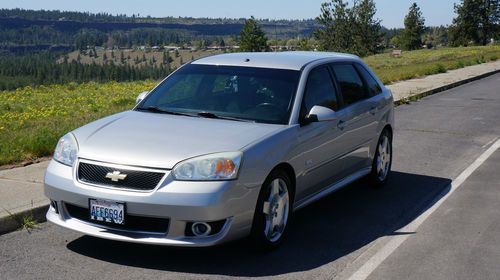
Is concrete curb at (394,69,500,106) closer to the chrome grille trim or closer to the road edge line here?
the road edge line

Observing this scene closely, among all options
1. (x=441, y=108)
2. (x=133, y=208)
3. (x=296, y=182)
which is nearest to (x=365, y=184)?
(x=296, y=182)

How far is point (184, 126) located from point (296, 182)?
1035mm

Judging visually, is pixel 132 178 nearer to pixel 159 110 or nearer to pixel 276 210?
pixel 276 210

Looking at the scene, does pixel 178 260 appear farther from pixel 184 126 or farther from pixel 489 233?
pixel 489 233

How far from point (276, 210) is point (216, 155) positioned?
802 mm

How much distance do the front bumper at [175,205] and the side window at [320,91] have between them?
1416 millimetres

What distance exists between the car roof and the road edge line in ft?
5.85

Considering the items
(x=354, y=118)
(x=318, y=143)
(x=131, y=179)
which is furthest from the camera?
(x=354, y=118)

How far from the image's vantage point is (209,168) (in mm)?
4855

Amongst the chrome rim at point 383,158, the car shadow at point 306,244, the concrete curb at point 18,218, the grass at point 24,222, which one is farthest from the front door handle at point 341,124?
the grass at point 24,222

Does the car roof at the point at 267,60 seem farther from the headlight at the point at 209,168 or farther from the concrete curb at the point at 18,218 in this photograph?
the concrete curb at the point at 18,218

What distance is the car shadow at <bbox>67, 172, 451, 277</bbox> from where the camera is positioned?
5.03 m

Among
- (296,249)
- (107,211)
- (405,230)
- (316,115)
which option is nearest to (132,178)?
(107,211)

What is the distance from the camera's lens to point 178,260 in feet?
16.8
